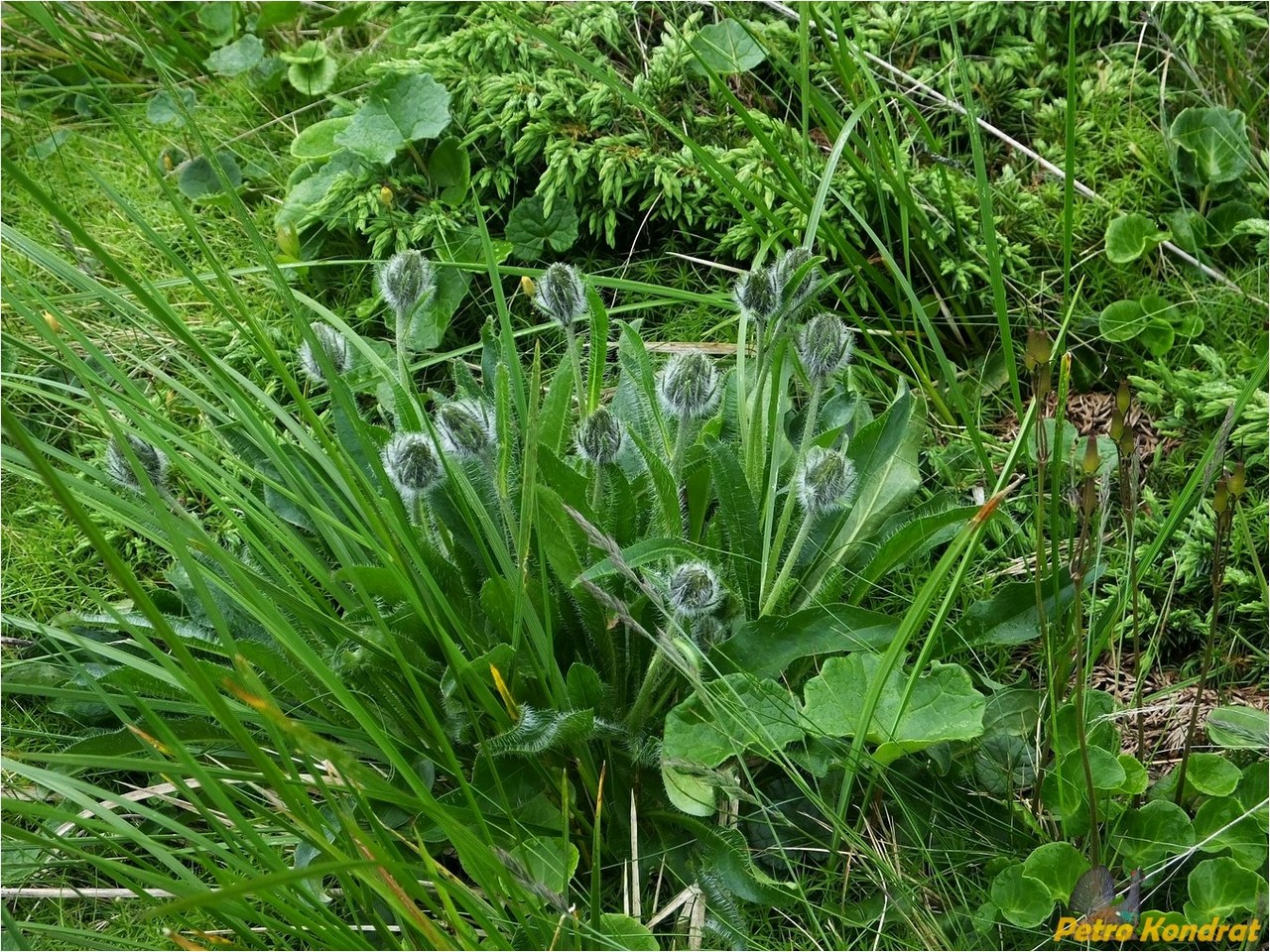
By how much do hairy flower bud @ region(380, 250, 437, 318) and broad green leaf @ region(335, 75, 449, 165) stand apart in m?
0.96

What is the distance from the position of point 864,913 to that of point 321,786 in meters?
0.90

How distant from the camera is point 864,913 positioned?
1763 millimetres

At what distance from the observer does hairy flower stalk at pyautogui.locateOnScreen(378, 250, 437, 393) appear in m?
2.03

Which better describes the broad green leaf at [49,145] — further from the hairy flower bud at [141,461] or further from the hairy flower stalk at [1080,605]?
the hairy flower stalk at [1080,605]

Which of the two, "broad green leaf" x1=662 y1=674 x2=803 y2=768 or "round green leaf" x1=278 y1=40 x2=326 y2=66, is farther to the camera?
"round green leaf" x1=278 y1=40 x2=326 y2=66

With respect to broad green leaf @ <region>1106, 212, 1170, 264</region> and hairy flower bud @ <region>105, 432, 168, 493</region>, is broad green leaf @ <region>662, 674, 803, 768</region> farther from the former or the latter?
broad green leaf @ <region>1106, 212, 1170, 264</region>

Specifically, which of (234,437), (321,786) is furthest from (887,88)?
Result: (321,786)

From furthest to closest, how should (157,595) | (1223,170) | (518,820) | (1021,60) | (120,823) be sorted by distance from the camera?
(1021,60)
(1223,170)
(157,595)
(518,820)
(120,823)

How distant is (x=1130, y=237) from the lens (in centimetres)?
268

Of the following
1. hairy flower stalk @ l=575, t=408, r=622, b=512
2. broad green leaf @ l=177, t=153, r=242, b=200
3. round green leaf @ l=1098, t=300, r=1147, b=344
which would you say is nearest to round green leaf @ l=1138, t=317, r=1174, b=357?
round green leaf @ l=1098, t=300, r=1147, b=344

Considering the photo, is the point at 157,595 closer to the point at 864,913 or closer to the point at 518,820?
the point at 518,820

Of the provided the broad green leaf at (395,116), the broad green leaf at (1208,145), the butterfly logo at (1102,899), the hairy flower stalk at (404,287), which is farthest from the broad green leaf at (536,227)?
the butterfly logo at (1102,899)

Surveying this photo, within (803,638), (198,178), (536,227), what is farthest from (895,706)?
(198,178)

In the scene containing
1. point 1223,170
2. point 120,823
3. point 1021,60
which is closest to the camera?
point 120,823
